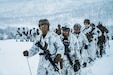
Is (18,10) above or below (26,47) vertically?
above

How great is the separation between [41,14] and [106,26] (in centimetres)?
89

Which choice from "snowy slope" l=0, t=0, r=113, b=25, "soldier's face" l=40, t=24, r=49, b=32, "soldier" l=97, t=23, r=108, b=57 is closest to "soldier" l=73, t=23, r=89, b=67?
"snowy slope" l=0, t=0, r=113, b=25

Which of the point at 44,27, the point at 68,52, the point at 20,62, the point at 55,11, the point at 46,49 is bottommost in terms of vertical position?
the point at 20,62

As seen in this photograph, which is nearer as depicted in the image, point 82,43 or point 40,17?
point 40,17

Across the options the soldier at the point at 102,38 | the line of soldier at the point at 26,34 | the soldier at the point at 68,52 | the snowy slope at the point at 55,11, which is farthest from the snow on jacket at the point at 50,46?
the soldier at the point at 102,38

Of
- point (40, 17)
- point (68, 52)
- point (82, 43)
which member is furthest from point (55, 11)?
point (68, 52)

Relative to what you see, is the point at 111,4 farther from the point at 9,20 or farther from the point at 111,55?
the point at 9,20

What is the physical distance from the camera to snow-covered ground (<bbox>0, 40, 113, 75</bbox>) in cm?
666

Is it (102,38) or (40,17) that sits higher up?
(40,17)

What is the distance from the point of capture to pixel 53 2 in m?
6.84

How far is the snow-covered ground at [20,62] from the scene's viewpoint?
21.8 feet

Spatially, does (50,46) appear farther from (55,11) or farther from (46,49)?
(55,11)

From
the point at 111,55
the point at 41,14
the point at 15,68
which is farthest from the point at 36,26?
the point at 111,55

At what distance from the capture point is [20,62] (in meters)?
6.88
